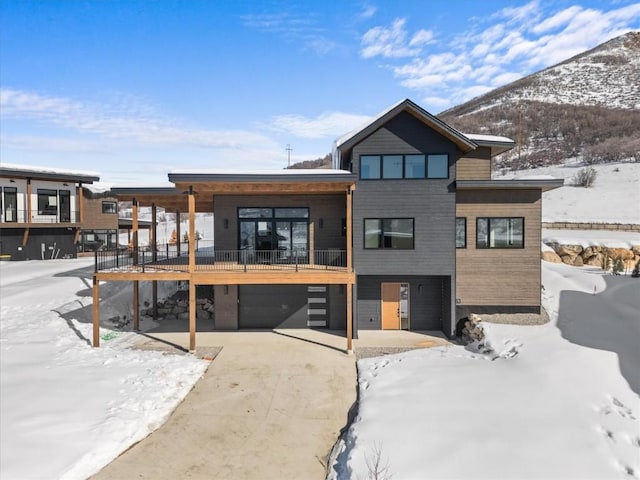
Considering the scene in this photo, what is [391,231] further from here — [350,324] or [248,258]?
[248,258]

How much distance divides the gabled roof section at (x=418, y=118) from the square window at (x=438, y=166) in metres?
0.72

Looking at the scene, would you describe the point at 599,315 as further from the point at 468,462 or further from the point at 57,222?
the point at 57,222

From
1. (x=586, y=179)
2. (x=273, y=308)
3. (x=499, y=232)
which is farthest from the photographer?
(x=586, y=179)

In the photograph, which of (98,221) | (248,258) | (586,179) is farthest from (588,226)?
(98,221)

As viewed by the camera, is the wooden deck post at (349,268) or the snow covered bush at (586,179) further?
the snow covered bush at (586,179)

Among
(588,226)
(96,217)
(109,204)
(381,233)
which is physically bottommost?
(381,233)

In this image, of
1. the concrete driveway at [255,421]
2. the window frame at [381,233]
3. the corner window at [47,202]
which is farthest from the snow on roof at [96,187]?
the window frame at [381,233]

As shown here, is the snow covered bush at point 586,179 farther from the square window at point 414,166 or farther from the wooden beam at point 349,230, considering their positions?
the wooden beam at point 349,230

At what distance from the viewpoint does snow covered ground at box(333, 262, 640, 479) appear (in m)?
6.34

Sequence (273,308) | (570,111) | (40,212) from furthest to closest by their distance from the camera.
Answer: (570,111), (40,212), (273,308)

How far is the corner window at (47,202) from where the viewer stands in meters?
27.6

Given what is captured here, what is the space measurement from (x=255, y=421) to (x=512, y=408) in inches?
216

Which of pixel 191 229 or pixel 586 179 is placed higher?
pixel 586 179

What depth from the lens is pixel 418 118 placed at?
13.6 metres
